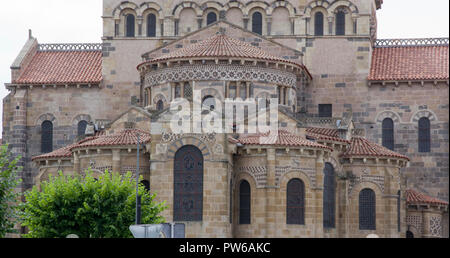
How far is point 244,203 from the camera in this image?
177ft

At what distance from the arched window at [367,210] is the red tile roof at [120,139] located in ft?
45.9

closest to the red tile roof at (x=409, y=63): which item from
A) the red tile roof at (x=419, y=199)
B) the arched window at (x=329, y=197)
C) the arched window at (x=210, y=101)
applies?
the red tile roof at (x=419, y=199)

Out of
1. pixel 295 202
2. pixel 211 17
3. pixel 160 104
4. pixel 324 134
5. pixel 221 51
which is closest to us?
pixel 295 202

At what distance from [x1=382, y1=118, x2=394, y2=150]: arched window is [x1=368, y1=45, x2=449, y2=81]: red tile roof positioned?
3063 millimetres

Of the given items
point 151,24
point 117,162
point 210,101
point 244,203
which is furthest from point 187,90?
point 151,24

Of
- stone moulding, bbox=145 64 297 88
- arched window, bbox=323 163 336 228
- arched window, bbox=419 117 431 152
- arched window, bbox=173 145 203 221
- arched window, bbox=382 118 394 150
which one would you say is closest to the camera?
arched window, bbox=173 145 203 221

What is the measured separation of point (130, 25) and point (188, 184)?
21449 millimetres

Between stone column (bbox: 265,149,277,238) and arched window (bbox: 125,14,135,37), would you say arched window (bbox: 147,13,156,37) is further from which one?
stone column (bbox: 265,149,277,238)

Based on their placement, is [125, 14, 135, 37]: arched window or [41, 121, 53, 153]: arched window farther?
[125, 14, 135, 37]: arched window

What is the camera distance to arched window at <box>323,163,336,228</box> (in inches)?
2215

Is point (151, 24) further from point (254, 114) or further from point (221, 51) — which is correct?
point (254, 114)

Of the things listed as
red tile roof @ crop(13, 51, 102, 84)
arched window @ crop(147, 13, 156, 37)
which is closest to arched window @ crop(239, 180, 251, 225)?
red tile roof @ crop(13, 51, 102, 84)

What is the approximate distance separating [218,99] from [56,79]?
16587 mm

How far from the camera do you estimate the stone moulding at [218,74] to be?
195 ft
